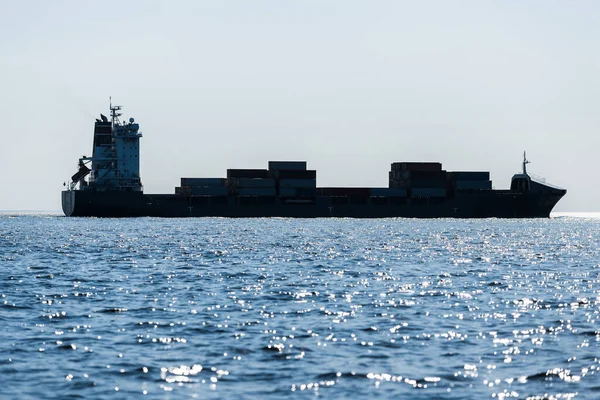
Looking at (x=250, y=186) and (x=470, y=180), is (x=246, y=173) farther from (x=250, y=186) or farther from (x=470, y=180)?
(x=470, y=180)

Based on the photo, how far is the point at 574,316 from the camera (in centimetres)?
2681

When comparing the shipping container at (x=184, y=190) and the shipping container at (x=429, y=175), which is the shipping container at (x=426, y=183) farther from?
the shipping container at (x=184, y=190)

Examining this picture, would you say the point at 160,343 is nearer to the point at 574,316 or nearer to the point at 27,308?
the point at 27,308

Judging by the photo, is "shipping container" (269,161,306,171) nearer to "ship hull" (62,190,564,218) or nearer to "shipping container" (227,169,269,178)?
"shipping container" (227,169,269,178)

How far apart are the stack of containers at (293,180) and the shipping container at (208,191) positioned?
949cm

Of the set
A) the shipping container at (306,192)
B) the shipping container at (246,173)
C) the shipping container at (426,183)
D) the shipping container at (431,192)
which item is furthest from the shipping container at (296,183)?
the shipping container at (431,192)

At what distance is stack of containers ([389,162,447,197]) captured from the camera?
510 ft

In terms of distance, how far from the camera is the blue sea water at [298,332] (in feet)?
57.7

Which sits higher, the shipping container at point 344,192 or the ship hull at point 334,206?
the shipping container at point 344,192

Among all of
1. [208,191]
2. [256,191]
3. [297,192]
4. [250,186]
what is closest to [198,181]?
[208,191]

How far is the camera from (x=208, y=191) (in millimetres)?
148875

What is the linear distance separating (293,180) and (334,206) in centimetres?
812

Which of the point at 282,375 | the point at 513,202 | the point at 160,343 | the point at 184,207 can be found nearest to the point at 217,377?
the point at 282,375

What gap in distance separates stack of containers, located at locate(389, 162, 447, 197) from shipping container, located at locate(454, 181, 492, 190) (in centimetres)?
239
